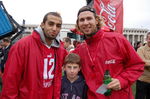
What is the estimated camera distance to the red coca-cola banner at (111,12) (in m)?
6.37

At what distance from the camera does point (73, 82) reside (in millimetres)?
3059

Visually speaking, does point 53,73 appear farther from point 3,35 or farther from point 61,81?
point 3,35

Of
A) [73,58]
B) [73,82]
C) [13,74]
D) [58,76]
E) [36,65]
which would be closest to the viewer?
[13,74]

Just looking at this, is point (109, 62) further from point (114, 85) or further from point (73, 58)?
point (73, 58)

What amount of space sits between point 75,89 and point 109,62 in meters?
0.66

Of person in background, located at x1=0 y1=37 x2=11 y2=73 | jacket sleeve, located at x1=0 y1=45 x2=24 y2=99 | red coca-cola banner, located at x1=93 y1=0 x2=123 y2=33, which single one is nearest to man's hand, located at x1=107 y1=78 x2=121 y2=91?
jacket sleeve, located at x1=0 y1=45 x2=24 y2=99

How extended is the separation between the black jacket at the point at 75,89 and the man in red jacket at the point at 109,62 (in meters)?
0.20

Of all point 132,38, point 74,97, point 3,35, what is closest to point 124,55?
point 74,97

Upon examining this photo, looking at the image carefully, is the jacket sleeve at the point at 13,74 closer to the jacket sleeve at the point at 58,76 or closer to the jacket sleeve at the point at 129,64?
the jacket sleeve at the point at 58,76

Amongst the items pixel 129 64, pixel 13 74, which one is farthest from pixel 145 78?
pixel 13 74

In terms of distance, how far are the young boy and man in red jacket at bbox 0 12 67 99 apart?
0.65 ft

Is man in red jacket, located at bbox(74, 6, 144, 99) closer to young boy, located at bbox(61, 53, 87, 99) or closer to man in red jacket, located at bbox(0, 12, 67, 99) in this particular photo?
young boy, located at bbox(61, 53, 87, 99)

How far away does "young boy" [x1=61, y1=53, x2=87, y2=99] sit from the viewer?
9.71 feet

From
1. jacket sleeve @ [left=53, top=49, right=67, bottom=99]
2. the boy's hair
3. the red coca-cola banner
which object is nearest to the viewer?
jacket sleeve @ [left=53, top=49, right=67, bottom=99]
